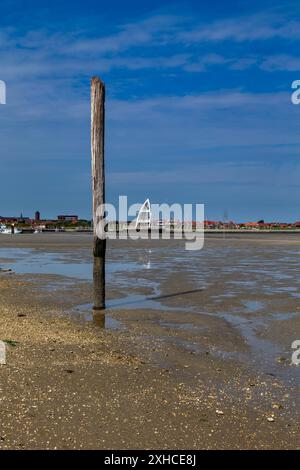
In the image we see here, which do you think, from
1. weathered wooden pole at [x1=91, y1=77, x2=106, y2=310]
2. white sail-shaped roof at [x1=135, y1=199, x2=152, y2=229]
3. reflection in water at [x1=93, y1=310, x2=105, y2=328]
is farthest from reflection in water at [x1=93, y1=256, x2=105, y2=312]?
white sail-shaped roof at [x1=135, y1=199, x2=152, y2=229]

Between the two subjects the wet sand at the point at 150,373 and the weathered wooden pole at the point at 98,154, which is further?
the weathered wooden pole at the point at 98,154

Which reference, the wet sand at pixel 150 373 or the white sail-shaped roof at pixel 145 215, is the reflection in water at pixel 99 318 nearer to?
the wet sand at pixel 150 373

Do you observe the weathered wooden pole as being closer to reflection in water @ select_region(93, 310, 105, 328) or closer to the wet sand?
reflection in water @ select_region(93, 310, 105, 328)

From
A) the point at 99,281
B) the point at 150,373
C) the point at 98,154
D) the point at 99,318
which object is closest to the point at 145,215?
the point at 99,281

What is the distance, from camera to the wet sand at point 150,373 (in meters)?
4.77

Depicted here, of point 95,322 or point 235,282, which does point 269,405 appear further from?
point 235,282

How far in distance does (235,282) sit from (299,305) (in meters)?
5.39

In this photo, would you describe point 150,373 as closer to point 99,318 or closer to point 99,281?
point 99,318

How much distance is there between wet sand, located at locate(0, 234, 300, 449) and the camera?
477 cm

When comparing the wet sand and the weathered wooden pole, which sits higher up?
the weathered wooden pole

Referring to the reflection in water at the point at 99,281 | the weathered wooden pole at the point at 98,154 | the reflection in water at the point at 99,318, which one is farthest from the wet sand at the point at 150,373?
the weathered wooden pole at the point at 98,154

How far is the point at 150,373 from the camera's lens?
6.81 meters

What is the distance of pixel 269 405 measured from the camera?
5.74m
